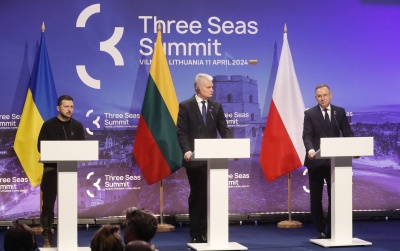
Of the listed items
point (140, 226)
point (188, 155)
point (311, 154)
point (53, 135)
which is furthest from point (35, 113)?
point (140, 226)

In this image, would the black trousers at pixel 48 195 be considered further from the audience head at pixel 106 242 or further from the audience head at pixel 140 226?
the audience head at pixel 106 242

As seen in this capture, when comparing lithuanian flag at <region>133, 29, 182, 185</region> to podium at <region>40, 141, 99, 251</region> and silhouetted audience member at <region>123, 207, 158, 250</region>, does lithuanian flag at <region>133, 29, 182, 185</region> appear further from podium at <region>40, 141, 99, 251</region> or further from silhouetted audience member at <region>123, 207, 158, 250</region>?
silhouetted audience member at <region>123, 207, 158, 250</region>

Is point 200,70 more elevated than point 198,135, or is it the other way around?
point 200,70

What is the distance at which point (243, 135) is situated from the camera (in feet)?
29.9

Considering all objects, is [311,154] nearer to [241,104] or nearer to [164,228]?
[241,104]

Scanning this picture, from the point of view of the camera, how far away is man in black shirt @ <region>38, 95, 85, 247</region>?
7.23m

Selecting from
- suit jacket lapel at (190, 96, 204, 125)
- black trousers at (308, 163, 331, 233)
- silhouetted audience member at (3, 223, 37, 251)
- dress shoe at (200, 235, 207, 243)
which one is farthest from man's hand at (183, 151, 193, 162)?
silhouetted audience member at (3, 223, 37, 251)

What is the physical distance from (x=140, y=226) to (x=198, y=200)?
319 cm

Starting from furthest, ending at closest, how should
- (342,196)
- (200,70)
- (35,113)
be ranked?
(200,70) → (35,113) → (342,196)

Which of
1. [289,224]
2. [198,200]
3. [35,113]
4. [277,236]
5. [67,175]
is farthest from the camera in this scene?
[289,224]

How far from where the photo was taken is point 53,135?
7.25 m

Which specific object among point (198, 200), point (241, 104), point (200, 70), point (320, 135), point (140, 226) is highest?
point (200, 70)

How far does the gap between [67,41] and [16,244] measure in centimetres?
560

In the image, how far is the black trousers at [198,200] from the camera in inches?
287
